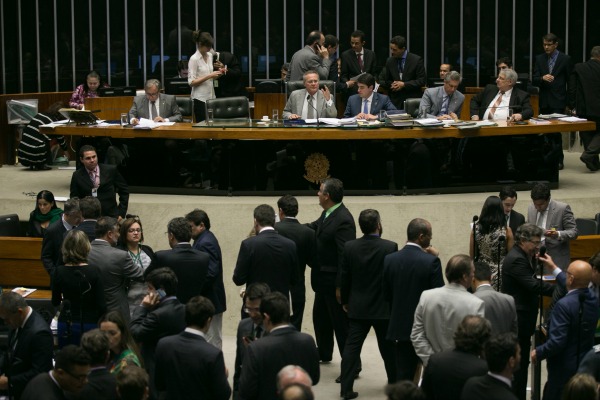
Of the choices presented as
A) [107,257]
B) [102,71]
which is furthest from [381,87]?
[107,257]

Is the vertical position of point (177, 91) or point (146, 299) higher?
point (177, 91)

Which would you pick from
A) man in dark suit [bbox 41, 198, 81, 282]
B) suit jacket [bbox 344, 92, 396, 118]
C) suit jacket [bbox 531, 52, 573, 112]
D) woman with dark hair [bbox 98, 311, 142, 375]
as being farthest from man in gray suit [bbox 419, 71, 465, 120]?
woman with dark hair [bbox 98, 311, 142, 375]

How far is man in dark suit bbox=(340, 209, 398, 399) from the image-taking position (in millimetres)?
8836

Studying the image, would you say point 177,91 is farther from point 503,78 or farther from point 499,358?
point 499,358

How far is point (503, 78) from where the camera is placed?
12.9 metres

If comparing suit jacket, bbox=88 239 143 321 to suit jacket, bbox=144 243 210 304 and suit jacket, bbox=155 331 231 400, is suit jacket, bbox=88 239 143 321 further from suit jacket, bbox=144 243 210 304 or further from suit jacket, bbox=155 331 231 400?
suit jacket, bbox=155 331 231 400

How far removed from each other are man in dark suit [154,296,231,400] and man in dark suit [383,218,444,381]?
6.18ft

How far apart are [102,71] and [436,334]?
11.7 m

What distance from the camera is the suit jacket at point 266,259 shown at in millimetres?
8891

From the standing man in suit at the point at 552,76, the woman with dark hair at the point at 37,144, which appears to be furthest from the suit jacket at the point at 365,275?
the standing man in suit at the point at 552,76

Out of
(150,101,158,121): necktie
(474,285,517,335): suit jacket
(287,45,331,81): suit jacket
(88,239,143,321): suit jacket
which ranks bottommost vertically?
(474,285,517,335): suit jacket

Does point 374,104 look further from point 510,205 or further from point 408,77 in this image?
point 510,205

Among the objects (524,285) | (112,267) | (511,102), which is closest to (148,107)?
(511,102)

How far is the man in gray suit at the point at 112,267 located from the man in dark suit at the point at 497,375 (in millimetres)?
3090
